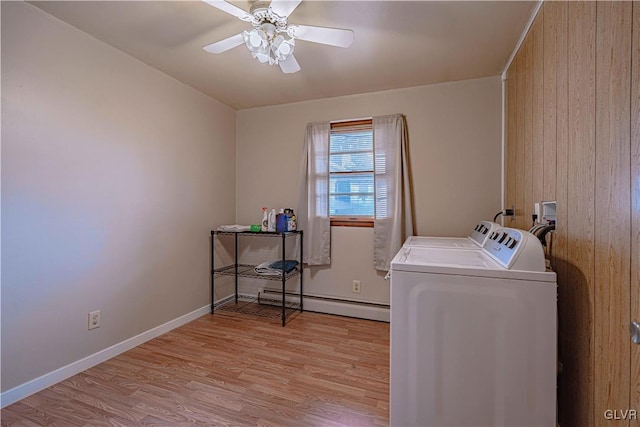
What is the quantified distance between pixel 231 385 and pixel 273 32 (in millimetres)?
2098

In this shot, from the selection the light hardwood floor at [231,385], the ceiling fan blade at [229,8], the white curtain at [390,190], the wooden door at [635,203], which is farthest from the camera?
the white curtain at [390,190]

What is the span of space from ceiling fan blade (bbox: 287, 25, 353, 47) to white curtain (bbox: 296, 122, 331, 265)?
1307 mm

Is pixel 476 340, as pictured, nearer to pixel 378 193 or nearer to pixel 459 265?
pixel 459 265

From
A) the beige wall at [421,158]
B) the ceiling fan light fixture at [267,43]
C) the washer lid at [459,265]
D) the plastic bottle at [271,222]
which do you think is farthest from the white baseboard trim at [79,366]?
the ceiling fan light fixture at [267,43]

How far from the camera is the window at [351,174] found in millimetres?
2829

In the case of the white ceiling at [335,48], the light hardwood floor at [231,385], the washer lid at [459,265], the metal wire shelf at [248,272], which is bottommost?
the light hardwood floor at [231,385]

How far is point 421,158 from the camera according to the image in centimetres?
264

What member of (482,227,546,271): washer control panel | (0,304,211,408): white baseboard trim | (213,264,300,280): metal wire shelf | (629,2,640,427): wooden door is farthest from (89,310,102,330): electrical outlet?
(629,2,640,427): wooden door

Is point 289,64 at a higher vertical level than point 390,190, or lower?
higher

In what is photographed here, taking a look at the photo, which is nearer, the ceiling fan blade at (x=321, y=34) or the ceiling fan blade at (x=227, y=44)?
the ceiling fan blade at (x=321, y=34)

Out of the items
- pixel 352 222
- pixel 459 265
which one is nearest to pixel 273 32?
pixel 459 265

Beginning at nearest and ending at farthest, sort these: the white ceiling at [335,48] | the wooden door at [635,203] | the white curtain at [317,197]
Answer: the wooden door at [635,203] → the white ceiling at [335,48] → the white curtain at [317,197]

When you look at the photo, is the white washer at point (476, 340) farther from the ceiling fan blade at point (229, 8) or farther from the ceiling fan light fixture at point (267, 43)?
the ceiling fan blade at point (229, 8)

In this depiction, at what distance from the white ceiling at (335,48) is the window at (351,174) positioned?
42cm
